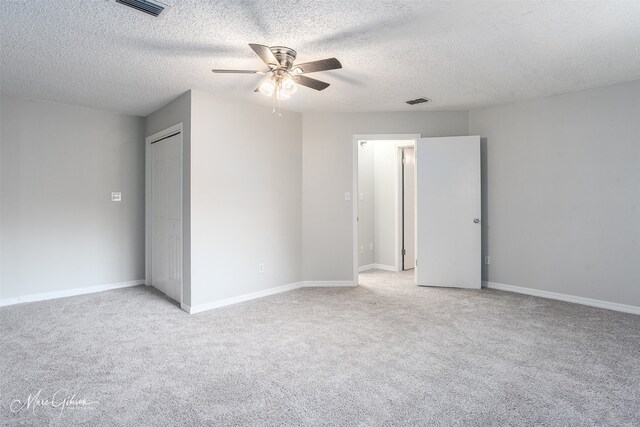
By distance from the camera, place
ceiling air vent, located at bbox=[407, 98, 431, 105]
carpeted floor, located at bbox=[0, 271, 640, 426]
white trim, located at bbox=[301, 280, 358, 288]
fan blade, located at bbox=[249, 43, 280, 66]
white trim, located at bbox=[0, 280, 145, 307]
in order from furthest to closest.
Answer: white trim, located at bbox=[301, 280, 358, 288] → ceiling air vent, located at bbox=[407, 98, 431, 105] → white trim, located at bbox=[0, 280, 145, 307] → fan blade, located at bbox=[249, 43, 280, 66] → carpeted floor, located at bbox=[0, 271, 640, 426]

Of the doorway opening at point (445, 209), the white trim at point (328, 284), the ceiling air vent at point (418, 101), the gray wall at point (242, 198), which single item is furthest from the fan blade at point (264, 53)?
the white trim at point (328, 284)

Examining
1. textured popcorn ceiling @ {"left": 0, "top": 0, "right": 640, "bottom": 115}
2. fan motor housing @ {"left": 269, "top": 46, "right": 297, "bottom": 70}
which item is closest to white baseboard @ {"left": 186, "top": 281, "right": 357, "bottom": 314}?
textured popcorn ceiling @ {"left": 0, "top": 0, "right": 640, "bottom": 115}

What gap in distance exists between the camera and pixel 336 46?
2.79m

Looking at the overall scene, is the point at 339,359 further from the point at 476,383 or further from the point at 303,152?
the point at 303,152

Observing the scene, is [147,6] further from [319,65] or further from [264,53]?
[319,65]

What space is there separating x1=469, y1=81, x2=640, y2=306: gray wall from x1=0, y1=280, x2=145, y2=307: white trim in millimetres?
4974

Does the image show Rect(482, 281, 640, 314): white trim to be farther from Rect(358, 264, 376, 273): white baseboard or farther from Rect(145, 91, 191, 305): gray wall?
Rect(145, 91, 191, 305): gray wall

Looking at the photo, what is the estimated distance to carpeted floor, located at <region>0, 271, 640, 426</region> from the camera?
199 cm

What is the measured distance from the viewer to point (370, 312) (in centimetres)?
375

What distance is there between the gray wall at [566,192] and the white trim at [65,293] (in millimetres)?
4974

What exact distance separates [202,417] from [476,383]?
5.48ft

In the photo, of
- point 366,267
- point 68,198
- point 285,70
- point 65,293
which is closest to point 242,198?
point 285,70

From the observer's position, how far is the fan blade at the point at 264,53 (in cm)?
224

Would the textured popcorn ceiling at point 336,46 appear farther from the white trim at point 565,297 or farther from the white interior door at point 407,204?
the white trim at point 565,297
